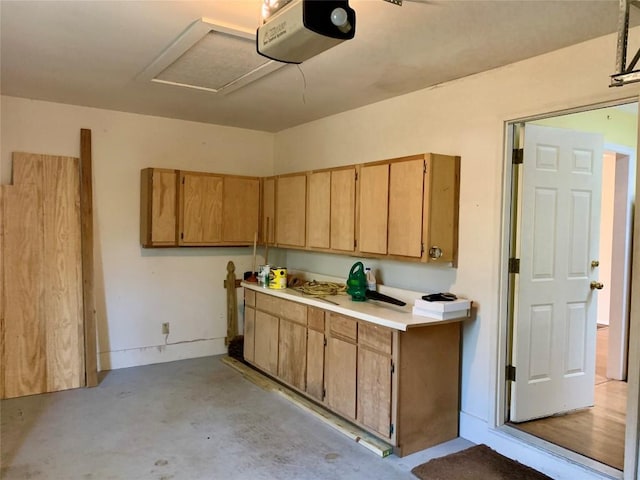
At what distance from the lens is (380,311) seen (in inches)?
130

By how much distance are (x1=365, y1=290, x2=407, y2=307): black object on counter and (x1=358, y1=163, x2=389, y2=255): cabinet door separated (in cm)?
34

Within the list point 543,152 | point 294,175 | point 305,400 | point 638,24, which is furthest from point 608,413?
point 294,175

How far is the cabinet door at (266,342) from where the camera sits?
4275 mm

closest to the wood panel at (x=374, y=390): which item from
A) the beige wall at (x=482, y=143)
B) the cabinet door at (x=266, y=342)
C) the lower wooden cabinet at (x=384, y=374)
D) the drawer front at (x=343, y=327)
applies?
the lower wooden cabinet at (x=384, y=374)

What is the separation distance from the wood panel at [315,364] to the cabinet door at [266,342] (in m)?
0.54

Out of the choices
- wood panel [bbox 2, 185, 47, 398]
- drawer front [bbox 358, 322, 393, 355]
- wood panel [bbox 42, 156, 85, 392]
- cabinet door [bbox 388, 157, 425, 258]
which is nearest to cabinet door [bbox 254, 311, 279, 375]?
drawer front [bbox 358, 322, 393, 355]

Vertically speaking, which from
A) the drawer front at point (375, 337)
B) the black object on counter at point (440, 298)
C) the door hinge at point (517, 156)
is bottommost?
the drawer front at point (375, 337)

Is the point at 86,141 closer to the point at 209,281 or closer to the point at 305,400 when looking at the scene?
the point at 209,281

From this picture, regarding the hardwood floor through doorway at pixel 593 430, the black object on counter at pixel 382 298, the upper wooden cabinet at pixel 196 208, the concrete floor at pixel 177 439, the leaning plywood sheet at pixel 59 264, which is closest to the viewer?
the concrete floor at pixel 177 439

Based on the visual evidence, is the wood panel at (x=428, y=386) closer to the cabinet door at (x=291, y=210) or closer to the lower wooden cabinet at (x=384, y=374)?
the lower wooden cabinet at (x=384, y=374)

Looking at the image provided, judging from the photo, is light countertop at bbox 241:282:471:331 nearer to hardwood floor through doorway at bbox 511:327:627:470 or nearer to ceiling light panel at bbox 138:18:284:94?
hardwood floor through doorway at bbox 511:327:627:470

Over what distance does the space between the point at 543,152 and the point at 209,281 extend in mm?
3652

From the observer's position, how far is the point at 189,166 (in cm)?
505

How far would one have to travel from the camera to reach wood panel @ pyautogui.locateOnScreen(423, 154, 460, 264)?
3201 millimetres
